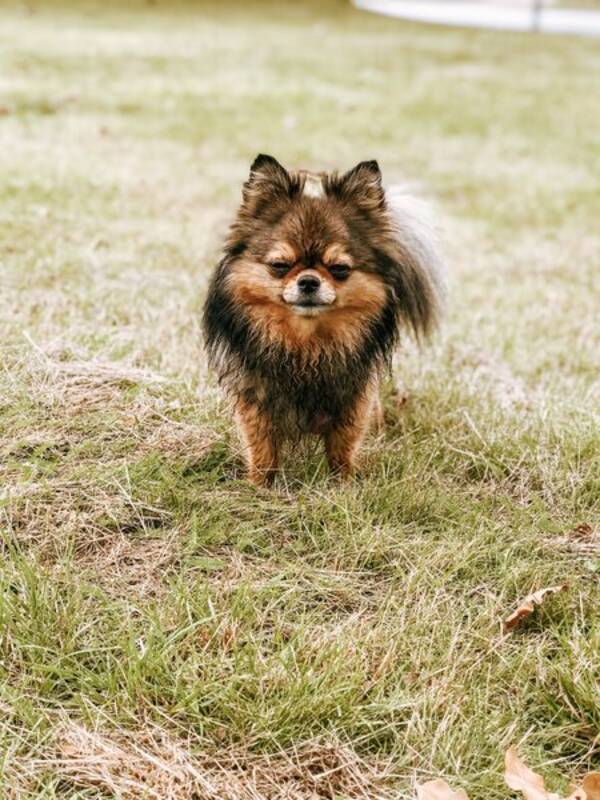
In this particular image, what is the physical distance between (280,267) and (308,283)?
14 cm

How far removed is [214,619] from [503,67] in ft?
54.8

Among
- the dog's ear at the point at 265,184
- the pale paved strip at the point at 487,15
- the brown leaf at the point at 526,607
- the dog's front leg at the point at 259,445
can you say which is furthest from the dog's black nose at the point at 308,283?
the pale paved strip at the point at 487,15

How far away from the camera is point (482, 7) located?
34438 mm

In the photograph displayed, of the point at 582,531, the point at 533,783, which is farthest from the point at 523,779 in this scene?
the point at 582,531

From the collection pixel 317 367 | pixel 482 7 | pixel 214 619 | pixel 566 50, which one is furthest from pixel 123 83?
pixel 482 7

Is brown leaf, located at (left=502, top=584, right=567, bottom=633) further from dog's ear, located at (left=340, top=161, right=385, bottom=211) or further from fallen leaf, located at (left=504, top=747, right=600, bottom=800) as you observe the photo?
dog's ear, located at (left=340, top=161, right=385, bottom=211)

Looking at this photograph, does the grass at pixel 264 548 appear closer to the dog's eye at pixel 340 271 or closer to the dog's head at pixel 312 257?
the dog's head at pixel 312 257

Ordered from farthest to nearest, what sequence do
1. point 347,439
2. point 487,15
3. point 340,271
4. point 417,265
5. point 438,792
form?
1. point 487,15
2. point 417,265
3. point 347,439
4. point 340,271
5. point 438,792

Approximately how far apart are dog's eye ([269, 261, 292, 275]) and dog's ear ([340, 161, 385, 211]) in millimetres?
354

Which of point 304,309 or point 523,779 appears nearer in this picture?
point 523,779

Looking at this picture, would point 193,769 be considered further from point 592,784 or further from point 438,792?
point 592,784

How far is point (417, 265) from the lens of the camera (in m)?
3.56

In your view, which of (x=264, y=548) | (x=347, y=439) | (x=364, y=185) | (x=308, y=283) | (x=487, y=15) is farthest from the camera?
(x=487, y=15)

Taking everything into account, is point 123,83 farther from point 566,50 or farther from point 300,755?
point 566,50
